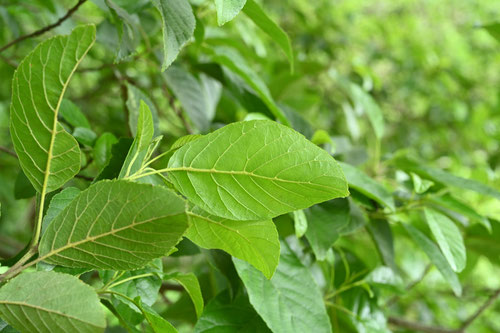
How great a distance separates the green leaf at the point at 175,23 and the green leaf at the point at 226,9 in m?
0.05

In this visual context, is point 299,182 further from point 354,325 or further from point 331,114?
point 331,114

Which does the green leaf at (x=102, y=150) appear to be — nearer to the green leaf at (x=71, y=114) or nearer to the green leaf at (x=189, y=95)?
the green leaf at (x=71, y=114)

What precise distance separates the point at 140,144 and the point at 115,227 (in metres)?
0.08

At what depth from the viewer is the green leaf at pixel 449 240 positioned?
566 mm

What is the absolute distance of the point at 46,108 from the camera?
34 cm

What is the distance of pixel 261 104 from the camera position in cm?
74

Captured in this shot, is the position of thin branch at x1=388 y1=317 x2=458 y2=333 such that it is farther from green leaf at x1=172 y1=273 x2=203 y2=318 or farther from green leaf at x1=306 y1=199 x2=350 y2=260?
green leaf at x1=172 y1=273 x2=203 y2=318

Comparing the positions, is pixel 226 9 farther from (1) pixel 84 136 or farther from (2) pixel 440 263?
(2) pixel 440 263

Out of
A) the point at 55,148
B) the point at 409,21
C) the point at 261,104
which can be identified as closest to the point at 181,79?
the point at 261,104

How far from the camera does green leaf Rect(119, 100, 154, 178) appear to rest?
1.25 ft

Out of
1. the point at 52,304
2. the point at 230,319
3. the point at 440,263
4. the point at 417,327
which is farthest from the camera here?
the point at 417,327

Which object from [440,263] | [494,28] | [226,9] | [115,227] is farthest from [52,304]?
[494,28]

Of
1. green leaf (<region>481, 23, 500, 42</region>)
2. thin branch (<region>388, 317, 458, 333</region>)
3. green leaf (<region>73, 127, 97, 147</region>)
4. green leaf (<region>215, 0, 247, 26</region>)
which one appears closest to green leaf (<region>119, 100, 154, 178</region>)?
green leaf (<region>215, 0, 247, 26</region>)

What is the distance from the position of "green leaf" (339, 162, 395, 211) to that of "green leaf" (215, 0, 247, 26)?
28cm
